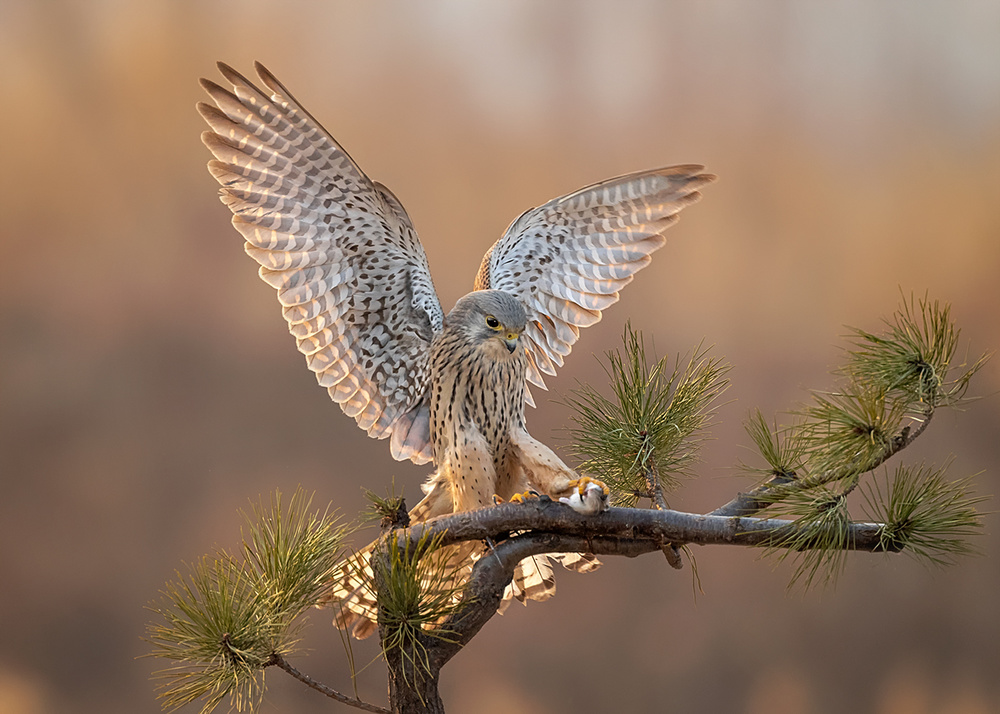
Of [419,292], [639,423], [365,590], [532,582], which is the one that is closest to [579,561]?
[532,582]

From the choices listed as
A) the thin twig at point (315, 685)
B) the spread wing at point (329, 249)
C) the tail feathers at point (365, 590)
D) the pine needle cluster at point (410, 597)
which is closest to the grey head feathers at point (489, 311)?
the spread wing at point (329, 249)

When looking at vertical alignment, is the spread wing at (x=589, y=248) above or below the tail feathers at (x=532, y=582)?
above

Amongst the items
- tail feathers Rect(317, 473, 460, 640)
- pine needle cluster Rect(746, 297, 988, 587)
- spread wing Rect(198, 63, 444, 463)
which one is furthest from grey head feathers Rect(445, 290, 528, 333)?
pine needle cluster Rect(746, 297, 988, 587)

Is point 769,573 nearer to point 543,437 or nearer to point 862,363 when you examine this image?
point 543,437

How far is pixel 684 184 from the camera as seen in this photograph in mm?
2189

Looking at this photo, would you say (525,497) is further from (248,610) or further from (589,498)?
(248,610)

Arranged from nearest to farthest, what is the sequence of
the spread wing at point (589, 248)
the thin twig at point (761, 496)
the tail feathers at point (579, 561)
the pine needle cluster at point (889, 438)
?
the pine needle cluster at point (889, 438) → the thin twig at point (761, 496) → the tail feathers at point (579, 561) → the spread wing at point (589, 248)

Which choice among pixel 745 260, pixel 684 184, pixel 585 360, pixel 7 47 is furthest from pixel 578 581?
pixel 7 47

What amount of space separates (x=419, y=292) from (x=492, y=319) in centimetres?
27

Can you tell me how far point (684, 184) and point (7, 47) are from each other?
7.46 feet

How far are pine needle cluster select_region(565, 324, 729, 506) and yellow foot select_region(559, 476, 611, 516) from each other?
0.27m

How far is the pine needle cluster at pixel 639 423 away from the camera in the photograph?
1732 mm

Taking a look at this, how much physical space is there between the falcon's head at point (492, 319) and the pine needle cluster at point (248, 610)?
1.52 feet

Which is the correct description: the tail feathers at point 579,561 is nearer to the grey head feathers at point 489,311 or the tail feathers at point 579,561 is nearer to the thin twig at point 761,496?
the thin twig at point 761,496
